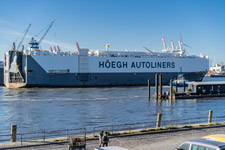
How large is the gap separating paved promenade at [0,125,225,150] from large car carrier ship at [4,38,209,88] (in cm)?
5307

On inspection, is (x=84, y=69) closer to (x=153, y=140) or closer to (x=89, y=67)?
(x=89, y=67)

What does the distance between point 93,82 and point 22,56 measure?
56.2ft

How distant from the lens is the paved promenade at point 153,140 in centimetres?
1395

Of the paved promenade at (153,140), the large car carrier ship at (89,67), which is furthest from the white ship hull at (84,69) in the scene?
the paved promenade at (153,140)

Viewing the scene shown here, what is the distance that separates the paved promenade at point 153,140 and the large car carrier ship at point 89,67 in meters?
53.1

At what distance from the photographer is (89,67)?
72.8 metres

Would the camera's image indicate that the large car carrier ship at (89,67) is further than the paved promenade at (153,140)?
Yes

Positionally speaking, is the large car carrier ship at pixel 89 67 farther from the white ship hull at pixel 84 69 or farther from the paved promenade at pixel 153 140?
the paved promenade at pixel 153 140

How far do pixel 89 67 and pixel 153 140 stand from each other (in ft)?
190

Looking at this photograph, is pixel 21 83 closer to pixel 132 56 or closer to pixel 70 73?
pixel 70 73

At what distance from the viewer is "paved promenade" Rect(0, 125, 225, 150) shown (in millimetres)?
13945

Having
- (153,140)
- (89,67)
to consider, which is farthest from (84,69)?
(153,140)

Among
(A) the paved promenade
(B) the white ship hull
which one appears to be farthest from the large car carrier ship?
(A) the paved promenade

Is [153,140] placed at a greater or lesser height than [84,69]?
lesser
